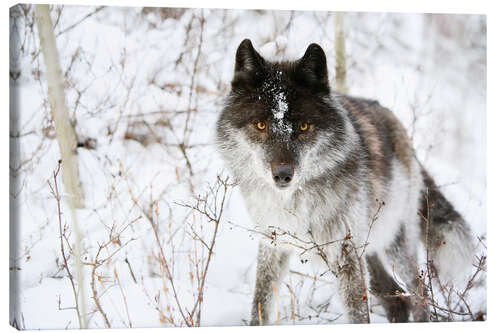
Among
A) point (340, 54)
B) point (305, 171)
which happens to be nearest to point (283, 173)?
point (305, 171)

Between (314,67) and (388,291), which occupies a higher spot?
(314,67)

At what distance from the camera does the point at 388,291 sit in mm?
3434

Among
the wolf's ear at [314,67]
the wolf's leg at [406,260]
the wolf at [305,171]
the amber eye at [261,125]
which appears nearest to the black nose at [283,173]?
the wolf at [305,171]

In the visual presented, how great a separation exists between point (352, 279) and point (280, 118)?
1.04 meters

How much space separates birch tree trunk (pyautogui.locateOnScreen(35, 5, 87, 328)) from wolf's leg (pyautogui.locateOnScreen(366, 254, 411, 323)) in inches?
78.8

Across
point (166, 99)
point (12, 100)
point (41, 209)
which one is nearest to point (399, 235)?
point (166, 99)

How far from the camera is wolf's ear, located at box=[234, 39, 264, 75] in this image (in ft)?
8.48

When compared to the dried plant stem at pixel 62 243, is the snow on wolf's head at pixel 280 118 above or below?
above

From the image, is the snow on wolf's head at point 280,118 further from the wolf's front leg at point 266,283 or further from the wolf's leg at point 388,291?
the wolf's leg at point 388,291

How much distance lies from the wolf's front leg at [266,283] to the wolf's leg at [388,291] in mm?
752

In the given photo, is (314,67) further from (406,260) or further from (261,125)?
(406,260)

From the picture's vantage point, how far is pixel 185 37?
132 inches

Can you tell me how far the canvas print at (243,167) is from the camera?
8.82 feet

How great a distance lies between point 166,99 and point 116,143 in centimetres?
51
